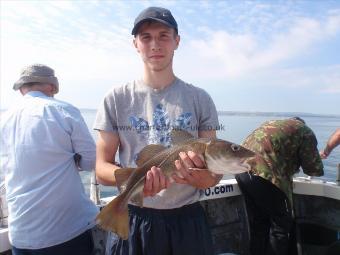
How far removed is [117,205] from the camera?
2.54 metres

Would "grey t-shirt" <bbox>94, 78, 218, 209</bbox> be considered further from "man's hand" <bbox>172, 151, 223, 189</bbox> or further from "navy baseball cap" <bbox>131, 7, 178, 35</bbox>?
"navy baseball cap" <bbox>131, 7, 178, 35</bbox>

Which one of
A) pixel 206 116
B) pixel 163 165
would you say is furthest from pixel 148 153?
pixel 206 116

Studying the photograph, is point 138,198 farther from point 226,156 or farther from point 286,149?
point 286,149

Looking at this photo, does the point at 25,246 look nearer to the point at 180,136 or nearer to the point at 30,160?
the point at 30,160

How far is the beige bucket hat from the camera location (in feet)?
12.7

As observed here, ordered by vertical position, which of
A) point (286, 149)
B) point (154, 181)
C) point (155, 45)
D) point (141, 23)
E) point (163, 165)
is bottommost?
point (286, 149)

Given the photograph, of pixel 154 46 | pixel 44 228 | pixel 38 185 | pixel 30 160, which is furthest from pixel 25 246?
pixel 154 46

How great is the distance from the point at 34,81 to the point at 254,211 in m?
3.49

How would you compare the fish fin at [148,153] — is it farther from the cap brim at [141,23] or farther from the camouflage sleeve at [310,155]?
the camouflage sleeve at [310,155]

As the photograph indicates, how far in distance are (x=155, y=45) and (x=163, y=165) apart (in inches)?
38.6

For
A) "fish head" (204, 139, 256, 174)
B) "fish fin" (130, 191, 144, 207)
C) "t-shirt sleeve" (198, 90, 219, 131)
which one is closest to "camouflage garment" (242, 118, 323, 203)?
"t-shirt sleeve" (198, 90, 219, 131)

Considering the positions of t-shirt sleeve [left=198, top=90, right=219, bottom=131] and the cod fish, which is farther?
t-shirt sleeve [left=198, top=90, right=219, bottom=131]

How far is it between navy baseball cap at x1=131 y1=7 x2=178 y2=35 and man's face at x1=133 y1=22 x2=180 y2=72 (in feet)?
0.13

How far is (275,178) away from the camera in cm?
508
